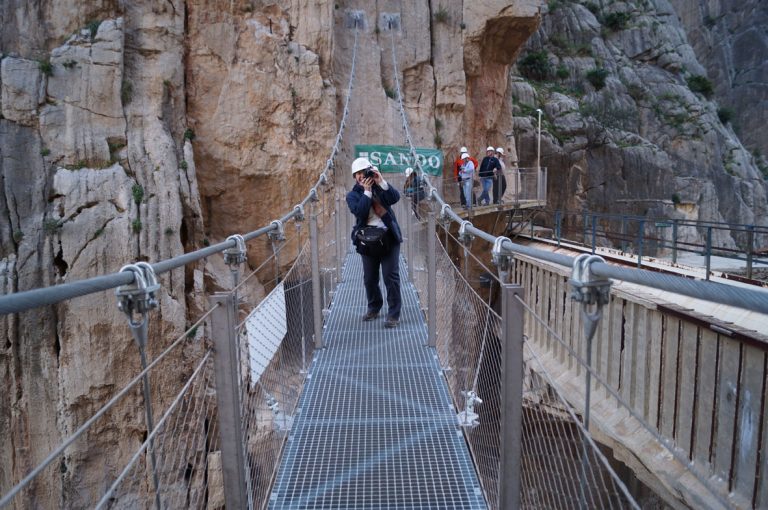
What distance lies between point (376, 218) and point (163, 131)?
26.5ft

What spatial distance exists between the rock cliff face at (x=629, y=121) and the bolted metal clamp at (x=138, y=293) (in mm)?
20686

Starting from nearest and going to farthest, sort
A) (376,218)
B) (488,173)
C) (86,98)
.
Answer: (376,218), (86,98), (488,173)

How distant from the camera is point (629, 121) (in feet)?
80.5

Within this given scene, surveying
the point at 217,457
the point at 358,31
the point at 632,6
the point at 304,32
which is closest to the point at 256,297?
the point at 217,457

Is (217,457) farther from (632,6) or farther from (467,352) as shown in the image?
(632,6)

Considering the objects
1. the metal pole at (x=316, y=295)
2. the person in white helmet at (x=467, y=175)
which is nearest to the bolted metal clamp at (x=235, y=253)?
the metal pole at (x=316, y=295)

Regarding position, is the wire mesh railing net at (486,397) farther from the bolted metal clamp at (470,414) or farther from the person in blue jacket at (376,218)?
the person in blue jacket at (376,218)

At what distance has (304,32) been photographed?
1230 centimetres

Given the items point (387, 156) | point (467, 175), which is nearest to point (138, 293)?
point (467, 175)

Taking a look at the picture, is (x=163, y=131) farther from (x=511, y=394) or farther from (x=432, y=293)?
(x=511, y=394)

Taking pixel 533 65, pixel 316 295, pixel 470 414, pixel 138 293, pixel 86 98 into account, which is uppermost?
pixel 533 65

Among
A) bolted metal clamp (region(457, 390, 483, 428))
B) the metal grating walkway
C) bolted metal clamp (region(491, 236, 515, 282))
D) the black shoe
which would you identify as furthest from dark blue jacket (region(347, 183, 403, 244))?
bolted metal clamp (region(491, 236, 515, 282))

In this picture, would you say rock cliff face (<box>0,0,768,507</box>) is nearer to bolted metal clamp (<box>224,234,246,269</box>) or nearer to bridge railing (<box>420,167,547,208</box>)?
bridge railing (<box>420,167,547,208</box>)

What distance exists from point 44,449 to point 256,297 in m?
4.73
